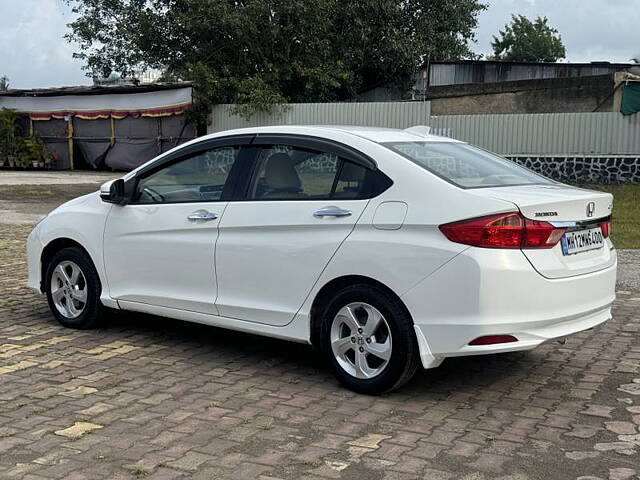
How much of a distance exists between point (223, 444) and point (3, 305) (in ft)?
14.1

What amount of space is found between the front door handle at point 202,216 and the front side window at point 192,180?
10cm

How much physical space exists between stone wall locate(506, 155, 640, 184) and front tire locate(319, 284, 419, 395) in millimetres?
17175

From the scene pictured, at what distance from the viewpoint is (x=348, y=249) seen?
496 centimetres

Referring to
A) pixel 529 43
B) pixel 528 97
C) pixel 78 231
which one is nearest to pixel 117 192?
pixel 78 231

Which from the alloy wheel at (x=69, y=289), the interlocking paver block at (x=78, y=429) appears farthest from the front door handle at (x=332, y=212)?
the alloy wheel at (x=69, y=289)

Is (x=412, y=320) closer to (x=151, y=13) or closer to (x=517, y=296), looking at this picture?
(x=517, y=296)

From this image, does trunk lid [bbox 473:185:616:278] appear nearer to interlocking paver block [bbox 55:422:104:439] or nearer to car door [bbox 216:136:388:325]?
car door [bbox 216:136:388:325]

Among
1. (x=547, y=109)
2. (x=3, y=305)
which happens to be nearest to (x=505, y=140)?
(x=547, y=109)

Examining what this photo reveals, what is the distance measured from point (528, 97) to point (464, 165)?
64.2ft

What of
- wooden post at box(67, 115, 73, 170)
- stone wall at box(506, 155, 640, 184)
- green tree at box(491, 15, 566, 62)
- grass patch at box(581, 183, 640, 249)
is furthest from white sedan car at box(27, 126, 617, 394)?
green tree at box(491, 15, 566, 62)

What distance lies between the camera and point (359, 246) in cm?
492

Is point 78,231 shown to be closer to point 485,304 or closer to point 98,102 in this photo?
point 485,304

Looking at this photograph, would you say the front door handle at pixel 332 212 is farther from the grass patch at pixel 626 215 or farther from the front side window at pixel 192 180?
the grass patch at pixel 626 215

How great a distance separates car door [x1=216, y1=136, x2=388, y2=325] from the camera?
16.8 feet
